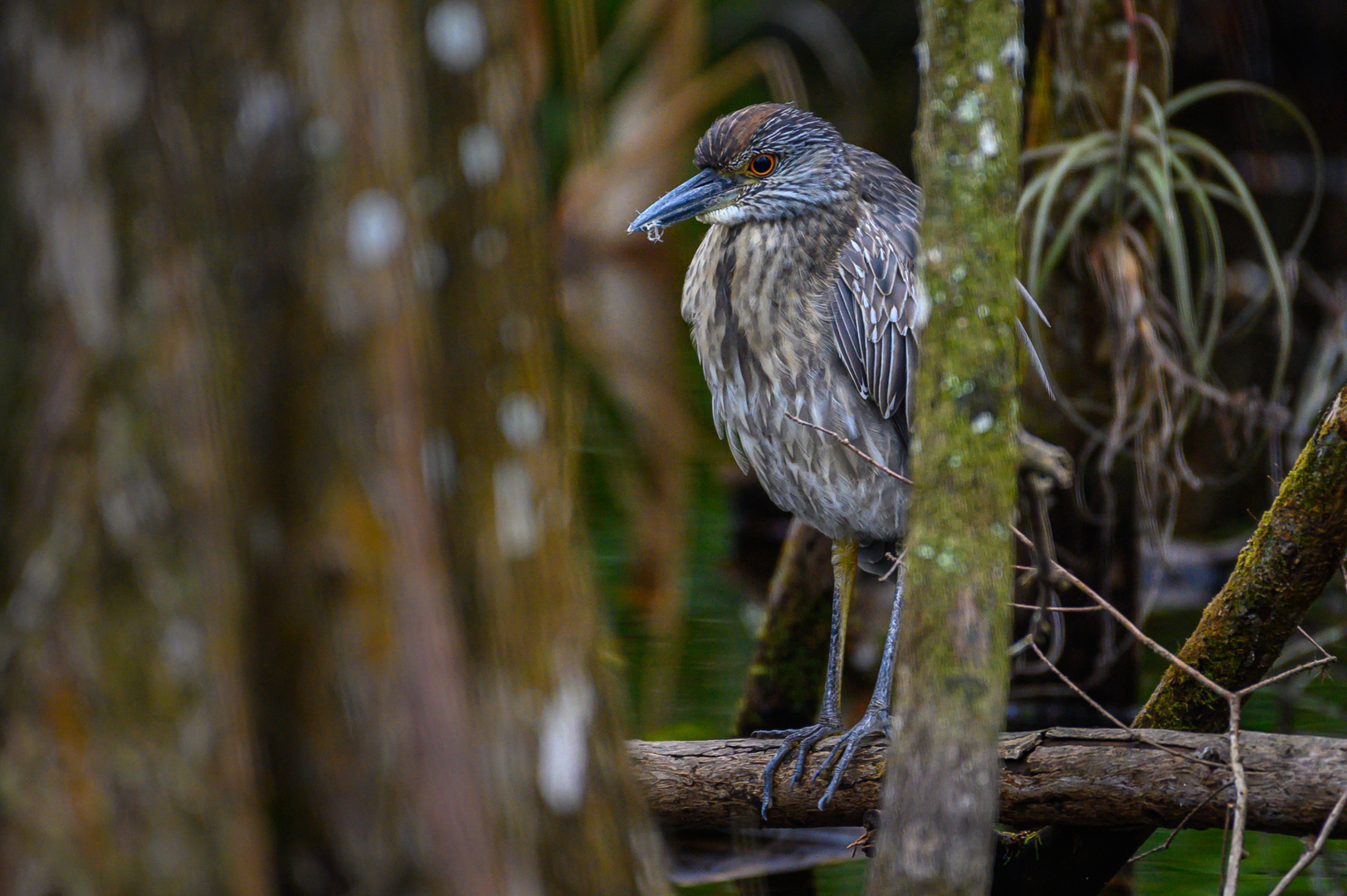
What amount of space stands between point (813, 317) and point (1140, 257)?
1.53 metres

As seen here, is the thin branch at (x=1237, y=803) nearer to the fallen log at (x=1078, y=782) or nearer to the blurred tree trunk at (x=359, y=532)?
the fallen log at (x=1078, y=782)

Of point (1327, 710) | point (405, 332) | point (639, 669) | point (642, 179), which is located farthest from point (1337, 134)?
point (405, 332)

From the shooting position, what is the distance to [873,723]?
3566mm

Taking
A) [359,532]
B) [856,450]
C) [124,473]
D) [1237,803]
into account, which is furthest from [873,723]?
[124,473]

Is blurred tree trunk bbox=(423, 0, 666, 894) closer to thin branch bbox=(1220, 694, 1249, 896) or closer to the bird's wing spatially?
thin branch bbox=(1220, 694, 1249, 896)

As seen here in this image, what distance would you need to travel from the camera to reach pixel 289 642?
5.71 ft

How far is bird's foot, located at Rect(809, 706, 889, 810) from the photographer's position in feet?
10.7

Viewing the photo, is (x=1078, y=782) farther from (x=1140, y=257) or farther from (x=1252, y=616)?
(x=1140, y=257)

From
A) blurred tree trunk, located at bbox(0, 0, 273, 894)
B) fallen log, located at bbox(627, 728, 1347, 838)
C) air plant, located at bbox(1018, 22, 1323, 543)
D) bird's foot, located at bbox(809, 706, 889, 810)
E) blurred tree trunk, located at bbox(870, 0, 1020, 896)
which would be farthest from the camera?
air plant, located at bbox(1018, 22, 1323, 543)

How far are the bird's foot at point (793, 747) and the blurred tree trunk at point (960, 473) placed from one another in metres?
1.11

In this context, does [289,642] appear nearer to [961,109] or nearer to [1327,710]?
[961,109]

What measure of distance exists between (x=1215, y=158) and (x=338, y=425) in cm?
372

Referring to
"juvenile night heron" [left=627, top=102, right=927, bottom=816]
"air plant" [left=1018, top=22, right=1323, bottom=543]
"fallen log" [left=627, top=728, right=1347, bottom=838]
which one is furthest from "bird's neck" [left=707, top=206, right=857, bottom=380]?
"fallen log" [left=627, top=728, right=1347, bottom=838]

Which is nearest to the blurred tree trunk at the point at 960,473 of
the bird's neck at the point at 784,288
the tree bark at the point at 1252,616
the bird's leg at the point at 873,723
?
the bird's leg at the point at 873,723
